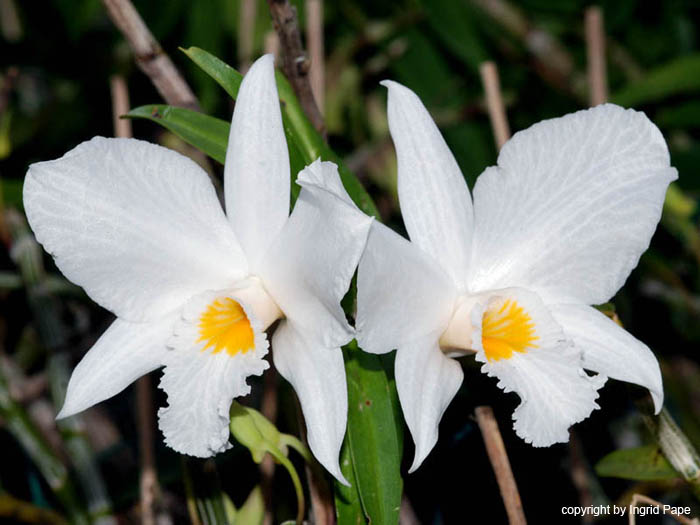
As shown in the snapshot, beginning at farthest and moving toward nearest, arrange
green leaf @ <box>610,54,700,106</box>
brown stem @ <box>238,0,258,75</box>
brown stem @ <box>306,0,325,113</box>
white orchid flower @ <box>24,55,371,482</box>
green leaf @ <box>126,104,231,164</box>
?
green leaf @ <box>610,54,700,106</box> < brown stem @ <box>238,0,258,75</box> < brown stem @ <box>306,0,325,113</box> < green leaf @ <box>126,104,231,164</box> < white orchid flower @ <box>24,55,371,482</box>

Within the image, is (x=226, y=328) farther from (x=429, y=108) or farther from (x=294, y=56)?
(x=429, y=108)

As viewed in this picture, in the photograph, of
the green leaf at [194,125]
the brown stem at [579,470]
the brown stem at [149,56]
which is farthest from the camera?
the brown stem at [579,470]

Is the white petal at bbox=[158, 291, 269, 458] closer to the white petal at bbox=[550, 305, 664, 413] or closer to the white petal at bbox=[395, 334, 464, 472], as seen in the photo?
the white petal at bbox=[395, 334, 464, 472]

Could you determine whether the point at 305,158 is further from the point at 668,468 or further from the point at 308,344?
the point at 668,468

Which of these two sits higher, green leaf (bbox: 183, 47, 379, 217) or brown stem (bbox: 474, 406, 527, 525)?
green leaf (bbox: 183, 47, 379, 217)

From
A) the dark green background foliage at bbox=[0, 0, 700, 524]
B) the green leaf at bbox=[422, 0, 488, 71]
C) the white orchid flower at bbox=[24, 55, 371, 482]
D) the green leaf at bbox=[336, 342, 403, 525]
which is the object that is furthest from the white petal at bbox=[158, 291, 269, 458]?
the green leaf at bbox=[422, 0, 488, 71]

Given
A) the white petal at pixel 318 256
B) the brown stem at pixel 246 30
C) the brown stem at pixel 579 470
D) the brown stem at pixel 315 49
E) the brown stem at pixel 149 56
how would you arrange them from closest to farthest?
the white petal at pixel 318 256, the brown stem at pixel 149 56, the brown stem at pixel 315 49, the brown stem at pixel 579 470, the brown stem at pixel 246 30

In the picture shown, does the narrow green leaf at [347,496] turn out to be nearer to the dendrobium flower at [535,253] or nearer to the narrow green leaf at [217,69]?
the dendrobium flower at [535,253]

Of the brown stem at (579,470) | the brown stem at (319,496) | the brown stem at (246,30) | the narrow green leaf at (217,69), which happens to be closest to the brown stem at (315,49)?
the brown stem at (246,30)

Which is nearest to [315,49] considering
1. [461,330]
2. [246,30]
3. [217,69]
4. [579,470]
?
[246,30]
